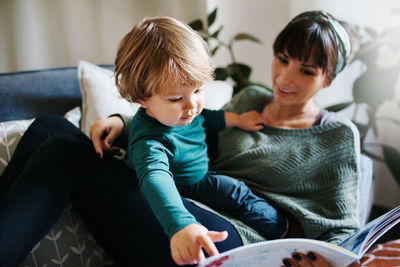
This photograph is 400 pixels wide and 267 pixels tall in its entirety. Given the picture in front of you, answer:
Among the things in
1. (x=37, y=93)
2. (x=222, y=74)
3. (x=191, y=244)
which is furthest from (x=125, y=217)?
(x=222, y=74)

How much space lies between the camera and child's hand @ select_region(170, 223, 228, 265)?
60cm

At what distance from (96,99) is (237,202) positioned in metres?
0.65

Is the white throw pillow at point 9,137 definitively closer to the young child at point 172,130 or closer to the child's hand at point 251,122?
the young child at point 172,130

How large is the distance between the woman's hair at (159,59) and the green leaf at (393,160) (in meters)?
1.18

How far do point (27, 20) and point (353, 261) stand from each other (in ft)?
5.93

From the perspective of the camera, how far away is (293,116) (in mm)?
1149

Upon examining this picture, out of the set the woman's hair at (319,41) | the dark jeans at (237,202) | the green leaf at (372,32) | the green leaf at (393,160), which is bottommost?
the green leaf at (393,160)

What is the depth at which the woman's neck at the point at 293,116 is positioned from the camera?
112 centimetres

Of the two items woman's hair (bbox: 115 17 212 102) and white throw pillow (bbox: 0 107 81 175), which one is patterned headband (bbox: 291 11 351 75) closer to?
woman's hair (bbox: 115 17 212 102)

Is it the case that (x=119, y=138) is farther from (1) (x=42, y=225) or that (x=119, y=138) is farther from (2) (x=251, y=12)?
(2) (x=251, y=12)

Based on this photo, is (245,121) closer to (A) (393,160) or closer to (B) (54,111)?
(B) (54,111)

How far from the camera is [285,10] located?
2.06m

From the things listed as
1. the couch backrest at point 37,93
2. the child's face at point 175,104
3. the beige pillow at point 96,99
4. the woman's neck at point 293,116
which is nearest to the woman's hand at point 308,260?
the child's face at point 175,104

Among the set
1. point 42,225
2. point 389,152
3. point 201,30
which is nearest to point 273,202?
point 42,225
